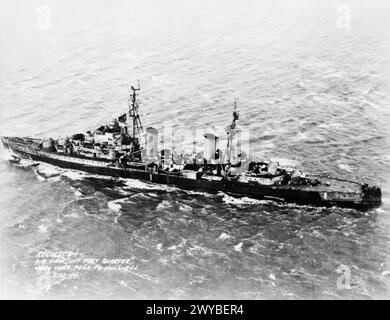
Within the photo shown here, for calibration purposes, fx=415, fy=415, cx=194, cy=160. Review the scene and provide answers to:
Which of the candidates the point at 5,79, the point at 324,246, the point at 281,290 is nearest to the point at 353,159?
the point at 324,246

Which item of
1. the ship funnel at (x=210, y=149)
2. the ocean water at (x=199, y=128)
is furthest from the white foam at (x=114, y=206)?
the ship funnel at (x=210, y=149)

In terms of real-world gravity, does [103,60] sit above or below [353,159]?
above

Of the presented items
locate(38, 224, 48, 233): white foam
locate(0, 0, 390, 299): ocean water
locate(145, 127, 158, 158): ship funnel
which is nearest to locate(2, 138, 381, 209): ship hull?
locate(0, 0, 390, 299): ocean water

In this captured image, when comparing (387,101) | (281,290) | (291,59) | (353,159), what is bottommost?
(281,290)

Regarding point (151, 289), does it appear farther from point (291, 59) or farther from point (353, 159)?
point (291, 59)

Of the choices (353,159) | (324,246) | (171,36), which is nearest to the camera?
(324,246)

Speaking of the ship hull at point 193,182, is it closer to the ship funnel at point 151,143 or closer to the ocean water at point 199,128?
the ocean water at point 199,128

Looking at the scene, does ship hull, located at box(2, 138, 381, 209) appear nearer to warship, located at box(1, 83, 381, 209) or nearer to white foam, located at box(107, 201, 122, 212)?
warship, located at box(1, 83, 381, 209)

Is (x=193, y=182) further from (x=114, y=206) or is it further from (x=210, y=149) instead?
(x=114, y=206)
